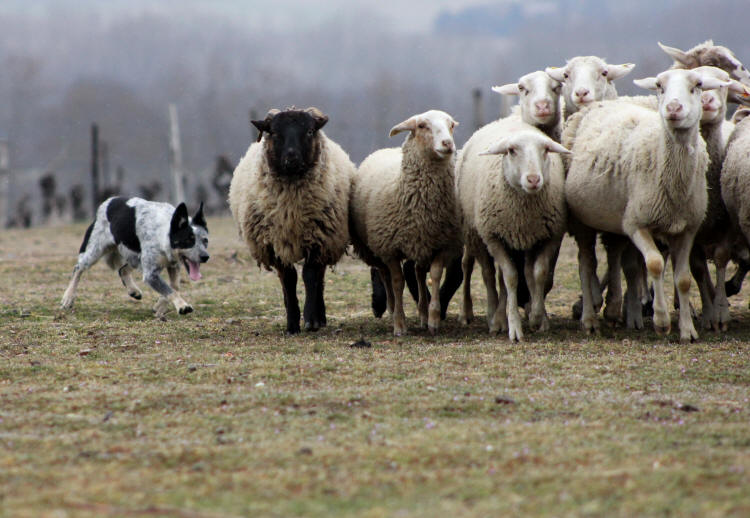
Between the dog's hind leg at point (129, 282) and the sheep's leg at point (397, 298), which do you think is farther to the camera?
the dog's hind leg at point (129, 282)

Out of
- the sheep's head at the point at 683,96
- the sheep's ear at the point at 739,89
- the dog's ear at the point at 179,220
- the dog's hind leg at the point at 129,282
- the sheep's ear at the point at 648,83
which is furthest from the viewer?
the dog's hind leg at the point at 129,282

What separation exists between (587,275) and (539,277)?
71 cm

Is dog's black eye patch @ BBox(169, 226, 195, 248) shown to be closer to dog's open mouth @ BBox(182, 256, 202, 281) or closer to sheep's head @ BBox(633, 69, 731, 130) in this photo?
dog's open mouth @ BBox(182, 256, 202, 281)

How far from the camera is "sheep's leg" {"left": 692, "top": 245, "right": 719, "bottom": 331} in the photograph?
884 cm

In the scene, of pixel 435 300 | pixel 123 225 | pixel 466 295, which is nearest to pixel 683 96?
pixel 435 300

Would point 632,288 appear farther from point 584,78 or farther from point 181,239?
point 181,239

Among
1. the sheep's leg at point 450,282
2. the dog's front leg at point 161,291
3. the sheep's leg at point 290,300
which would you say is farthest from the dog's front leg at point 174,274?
the sheep's leg at point 450,282

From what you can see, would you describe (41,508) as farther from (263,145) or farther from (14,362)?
(263,145)

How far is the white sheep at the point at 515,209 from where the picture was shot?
26.7 ft

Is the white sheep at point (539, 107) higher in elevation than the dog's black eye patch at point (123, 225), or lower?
higher

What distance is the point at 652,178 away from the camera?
777 cm

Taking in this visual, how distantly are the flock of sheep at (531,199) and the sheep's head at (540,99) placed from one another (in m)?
0.02

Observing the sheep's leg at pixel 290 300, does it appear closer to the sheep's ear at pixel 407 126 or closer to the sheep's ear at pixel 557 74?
the sheep's ear at pixel 407 126

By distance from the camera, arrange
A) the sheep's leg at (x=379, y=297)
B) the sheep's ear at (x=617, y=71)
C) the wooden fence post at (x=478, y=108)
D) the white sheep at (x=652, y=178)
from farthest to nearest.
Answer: the wooden fence post at (x=478, y=108)
the sheep's leg at (x=379, y=297)
the sheep's ear at (x=617, y=71)
the white sheep at (x=652, y=178)
